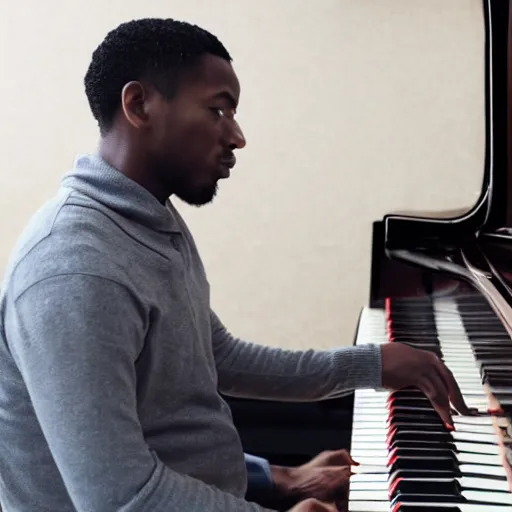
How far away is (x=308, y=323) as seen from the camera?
2.51 metres

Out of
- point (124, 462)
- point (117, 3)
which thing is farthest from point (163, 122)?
point (117, 3)

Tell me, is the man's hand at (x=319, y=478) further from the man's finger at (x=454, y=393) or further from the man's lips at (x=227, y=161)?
the man's lips at (x=227, y=161)

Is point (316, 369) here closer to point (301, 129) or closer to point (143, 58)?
point (143, 58)

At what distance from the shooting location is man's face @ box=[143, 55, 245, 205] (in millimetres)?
858

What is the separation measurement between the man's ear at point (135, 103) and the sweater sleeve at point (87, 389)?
0.23m

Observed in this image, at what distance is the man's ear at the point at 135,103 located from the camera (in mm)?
845

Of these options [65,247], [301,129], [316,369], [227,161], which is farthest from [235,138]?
[301,129]

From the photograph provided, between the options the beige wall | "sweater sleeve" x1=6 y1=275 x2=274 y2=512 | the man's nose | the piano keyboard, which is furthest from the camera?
the beige wall

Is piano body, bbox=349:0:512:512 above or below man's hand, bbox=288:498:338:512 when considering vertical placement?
above

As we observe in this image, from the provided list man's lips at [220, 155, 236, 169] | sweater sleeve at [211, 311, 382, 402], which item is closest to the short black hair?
man's lips at [220, 155, 236, 169]

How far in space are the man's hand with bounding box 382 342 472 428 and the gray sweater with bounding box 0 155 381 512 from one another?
0.27 meters

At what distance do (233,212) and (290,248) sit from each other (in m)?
0.22

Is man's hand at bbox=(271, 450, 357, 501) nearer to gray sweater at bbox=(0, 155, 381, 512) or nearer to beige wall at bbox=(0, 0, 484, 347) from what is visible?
gray sweater at bbox=(0, 155, 381, 512)

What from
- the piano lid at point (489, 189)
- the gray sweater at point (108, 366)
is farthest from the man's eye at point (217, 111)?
the piano lid at point (489, 189)
